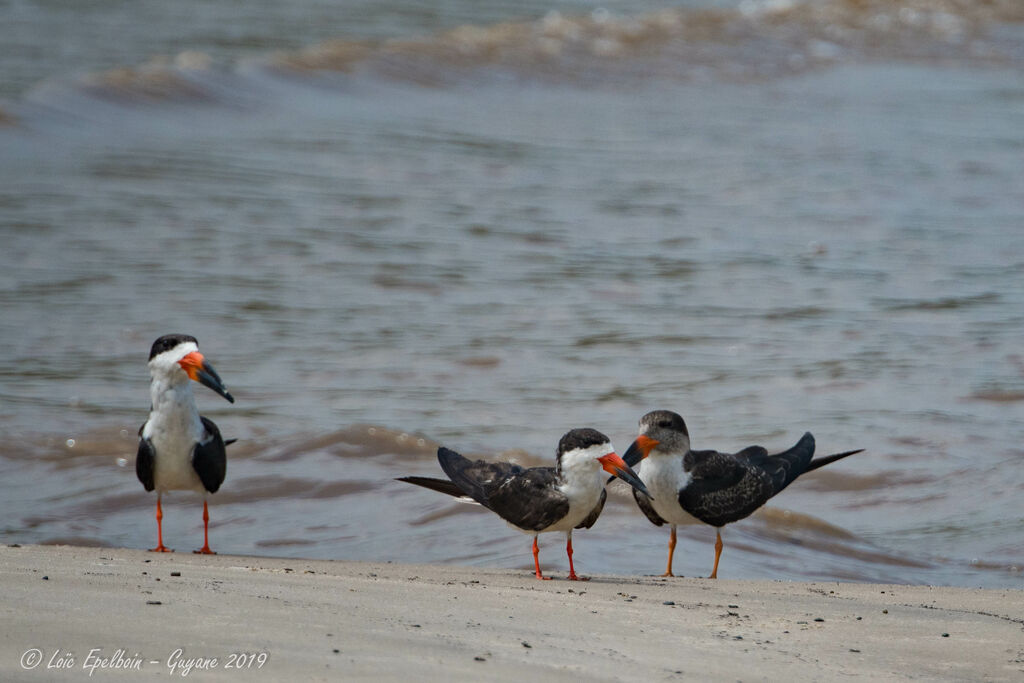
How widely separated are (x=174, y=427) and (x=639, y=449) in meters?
1.84

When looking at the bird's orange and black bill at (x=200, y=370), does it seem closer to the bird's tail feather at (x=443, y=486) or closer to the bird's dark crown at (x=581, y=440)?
the bird's tail feather at (x=443, y=486)

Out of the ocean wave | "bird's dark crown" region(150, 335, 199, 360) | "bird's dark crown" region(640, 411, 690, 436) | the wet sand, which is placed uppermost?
the ocean wave

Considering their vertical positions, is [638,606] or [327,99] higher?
[327,99]

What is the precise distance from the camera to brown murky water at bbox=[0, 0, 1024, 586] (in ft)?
21.7

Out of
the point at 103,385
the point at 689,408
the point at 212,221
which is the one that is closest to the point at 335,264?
the point at 212,221

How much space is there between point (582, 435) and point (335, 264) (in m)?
5.64

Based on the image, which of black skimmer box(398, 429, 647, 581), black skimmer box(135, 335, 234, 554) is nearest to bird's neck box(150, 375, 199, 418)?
black skimmer box(135, 335, 234, 554)

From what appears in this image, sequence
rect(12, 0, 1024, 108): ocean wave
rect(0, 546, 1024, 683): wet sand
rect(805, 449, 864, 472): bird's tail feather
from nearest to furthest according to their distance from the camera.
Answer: rect(0, 546, 1024, 683): wet sand
rect(805, 449, 864, 472): bird's tail feather
rect(12, 0, 1024, 108): ocean wave

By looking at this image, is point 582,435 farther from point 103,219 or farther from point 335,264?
point 103,219

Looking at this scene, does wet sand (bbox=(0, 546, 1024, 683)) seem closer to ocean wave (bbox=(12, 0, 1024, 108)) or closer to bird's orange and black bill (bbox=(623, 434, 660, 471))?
bird's orange and black bill (bbox=(623, 434, 660, 471))

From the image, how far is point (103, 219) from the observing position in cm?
1115

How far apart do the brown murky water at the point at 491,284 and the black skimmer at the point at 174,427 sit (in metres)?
0.61

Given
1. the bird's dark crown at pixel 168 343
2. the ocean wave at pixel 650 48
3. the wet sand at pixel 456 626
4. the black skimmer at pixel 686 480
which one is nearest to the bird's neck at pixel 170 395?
the bird's dark crown at pixel 168 343

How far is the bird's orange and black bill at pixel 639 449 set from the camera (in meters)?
5.58
